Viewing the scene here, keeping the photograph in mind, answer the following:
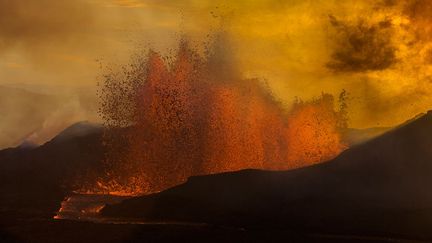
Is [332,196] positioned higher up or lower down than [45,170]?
lower down

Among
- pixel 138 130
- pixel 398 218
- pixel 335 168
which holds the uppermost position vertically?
pixel 138 130

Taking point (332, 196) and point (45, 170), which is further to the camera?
point (45, 170)

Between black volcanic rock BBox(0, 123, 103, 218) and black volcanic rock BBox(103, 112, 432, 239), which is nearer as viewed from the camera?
black volcanic rock BBox(103, 112, 432, 239)

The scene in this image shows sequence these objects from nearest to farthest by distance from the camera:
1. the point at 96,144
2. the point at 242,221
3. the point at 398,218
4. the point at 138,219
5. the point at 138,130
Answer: the point at 398,218, the point at 242,221, the point at 138,219, the point at 138,130, the point at 96,144

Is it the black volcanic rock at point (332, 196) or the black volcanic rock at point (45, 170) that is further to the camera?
the black volcanic rock at point (45, 170)

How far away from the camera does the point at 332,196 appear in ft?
225

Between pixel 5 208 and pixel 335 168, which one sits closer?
pixel 335 168

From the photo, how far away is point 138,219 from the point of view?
67625 mm

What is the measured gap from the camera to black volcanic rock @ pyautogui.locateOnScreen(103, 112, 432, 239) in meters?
60.8

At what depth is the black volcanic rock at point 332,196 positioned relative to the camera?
60812 mm

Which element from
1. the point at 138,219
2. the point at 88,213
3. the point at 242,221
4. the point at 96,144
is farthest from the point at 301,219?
the point at 96,144

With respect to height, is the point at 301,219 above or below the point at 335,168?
below

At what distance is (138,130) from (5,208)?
2199cm

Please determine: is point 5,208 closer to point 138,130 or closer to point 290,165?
point 138,130
